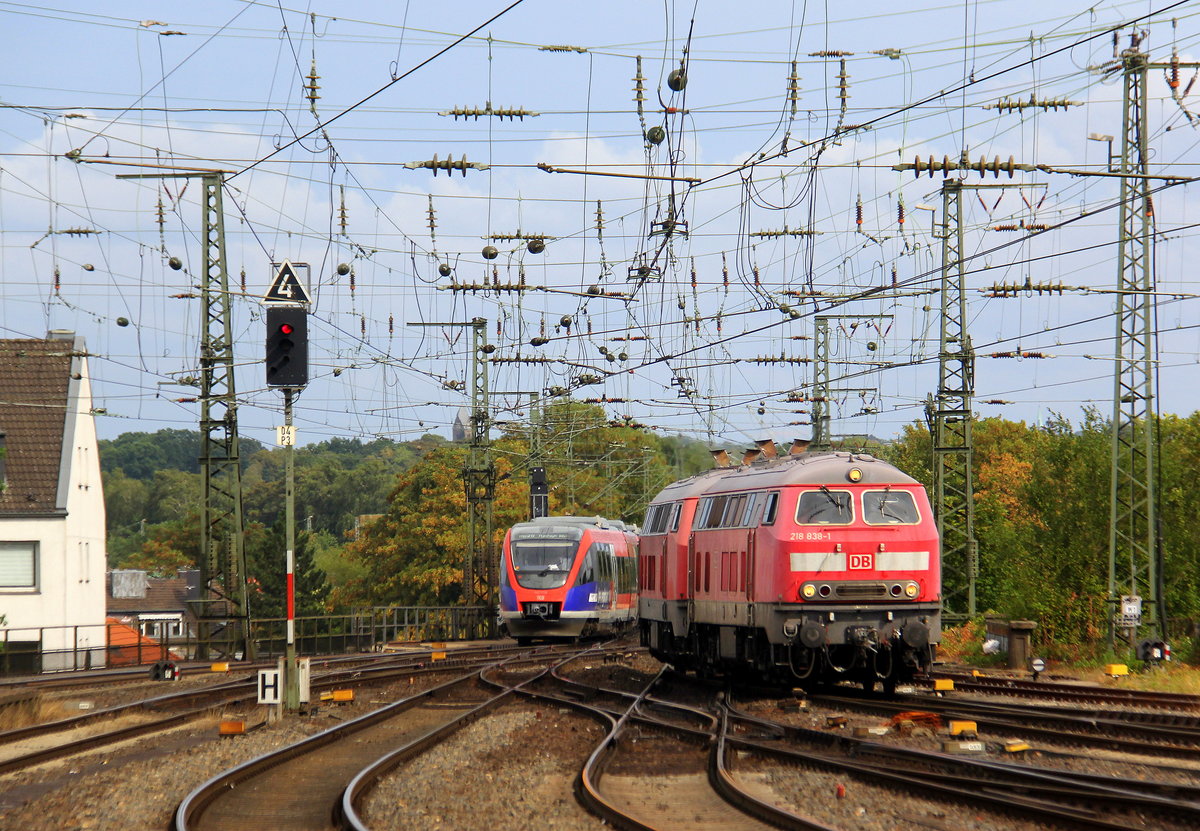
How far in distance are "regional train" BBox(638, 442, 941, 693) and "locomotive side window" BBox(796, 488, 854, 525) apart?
1cm

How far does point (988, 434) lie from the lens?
290 ft

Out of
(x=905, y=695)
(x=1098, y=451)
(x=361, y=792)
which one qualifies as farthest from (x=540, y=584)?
(x=361, y=792)

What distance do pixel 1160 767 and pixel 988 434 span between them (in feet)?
258

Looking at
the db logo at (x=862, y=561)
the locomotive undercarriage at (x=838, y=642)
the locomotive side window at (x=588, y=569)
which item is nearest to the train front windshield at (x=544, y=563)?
the locomotive side window at (x=588, y=569)

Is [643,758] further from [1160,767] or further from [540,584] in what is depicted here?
[540,584]

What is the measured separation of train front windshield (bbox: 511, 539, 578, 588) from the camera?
39.0 m

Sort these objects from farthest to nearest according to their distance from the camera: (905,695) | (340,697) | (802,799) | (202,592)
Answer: (202,592) → (340,697) → (905,695) → (802,799)

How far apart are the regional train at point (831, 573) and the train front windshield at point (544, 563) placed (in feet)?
56.2

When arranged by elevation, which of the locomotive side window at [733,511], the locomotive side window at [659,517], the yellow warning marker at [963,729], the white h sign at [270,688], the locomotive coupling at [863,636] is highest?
Result: the locomotive side window at [733,511]

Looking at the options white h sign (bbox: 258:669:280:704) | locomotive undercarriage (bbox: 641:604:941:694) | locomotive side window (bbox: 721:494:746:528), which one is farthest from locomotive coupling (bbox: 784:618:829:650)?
white h sign (bbox: 258:669:280:704)

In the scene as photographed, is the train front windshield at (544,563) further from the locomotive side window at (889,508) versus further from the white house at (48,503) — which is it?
the locomotive side window at (889,508)

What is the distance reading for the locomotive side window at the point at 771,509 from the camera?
2008 centimetres

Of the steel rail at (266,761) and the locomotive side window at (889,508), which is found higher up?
the locomotive side window at (889,508)

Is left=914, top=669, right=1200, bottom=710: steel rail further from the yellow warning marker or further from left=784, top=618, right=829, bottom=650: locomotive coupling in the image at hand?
the yellow warning marker
